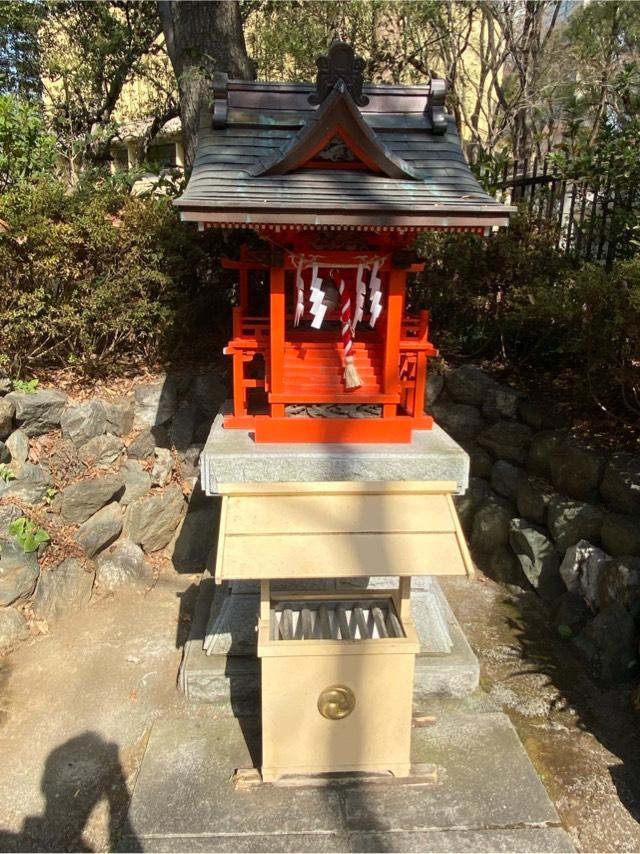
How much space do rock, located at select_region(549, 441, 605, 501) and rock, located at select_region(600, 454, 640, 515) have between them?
9 cm

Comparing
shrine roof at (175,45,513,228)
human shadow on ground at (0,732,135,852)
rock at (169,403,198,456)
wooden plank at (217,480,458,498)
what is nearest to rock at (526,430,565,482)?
shrine roof at (175,45,513,228)

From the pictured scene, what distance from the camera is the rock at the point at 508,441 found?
19.7 ft

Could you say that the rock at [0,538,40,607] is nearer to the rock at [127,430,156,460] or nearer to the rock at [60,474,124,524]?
the rock at [60,474,124,524]

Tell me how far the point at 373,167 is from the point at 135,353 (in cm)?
406

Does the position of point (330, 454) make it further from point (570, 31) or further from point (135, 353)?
point (570, 31)

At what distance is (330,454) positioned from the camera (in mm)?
3963

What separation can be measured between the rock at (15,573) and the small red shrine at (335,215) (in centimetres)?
242

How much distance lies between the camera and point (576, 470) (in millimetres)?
5215

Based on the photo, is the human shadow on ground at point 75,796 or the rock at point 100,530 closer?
the human shadow on ground at point 75,796

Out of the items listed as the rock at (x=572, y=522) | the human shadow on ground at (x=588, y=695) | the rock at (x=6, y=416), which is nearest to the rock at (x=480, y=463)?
the rock at (x=572, y=522)

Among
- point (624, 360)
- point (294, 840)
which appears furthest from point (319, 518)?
point (624, 360)

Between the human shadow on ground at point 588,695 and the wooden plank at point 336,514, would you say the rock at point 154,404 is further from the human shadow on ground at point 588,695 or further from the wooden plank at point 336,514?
the human shadow on ground at point 588,695

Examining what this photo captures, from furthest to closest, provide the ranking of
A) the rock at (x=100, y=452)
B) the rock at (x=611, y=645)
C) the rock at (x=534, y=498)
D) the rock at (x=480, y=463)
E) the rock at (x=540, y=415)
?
1. the rock at (x=480, y=463)
2. the rock at (x=100, y=452)
3. the rock at (x=540, y=415)
4. the rock at (x=534, y=498)
5. the rock at (x=611, y=645)

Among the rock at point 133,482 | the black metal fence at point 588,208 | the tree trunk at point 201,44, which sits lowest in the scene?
the rock at point 133,482
